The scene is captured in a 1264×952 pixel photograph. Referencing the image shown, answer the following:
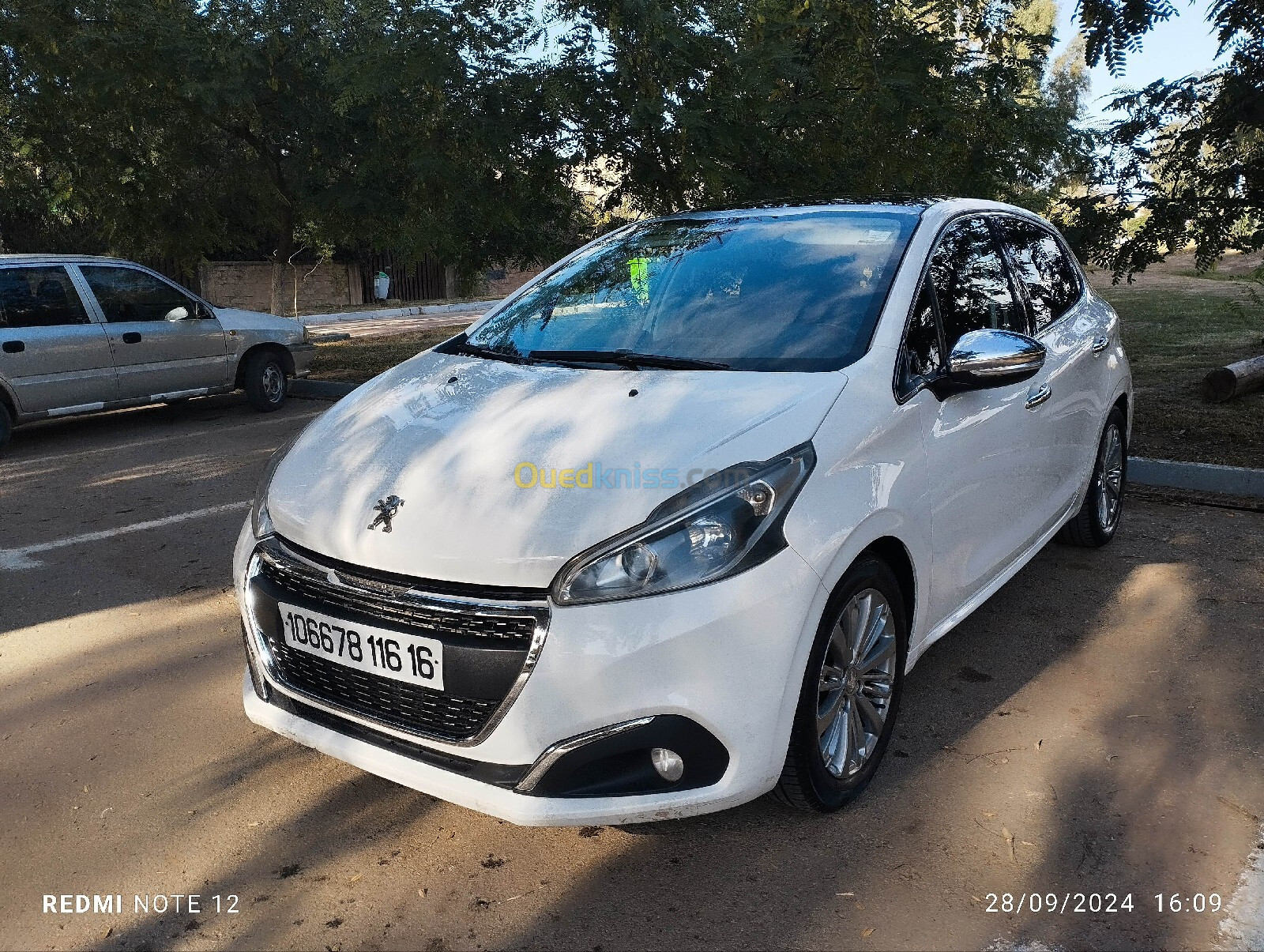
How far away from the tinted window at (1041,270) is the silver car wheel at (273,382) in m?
8.10

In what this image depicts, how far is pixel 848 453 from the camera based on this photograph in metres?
2.84

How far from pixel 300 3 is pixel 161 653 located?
9.02 m

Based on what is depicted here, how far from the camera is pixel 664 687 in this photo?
8.04 feet

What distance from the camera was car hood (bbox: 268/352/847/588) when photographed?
2566 mm

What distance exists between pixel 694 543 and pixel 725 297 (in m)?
1.36

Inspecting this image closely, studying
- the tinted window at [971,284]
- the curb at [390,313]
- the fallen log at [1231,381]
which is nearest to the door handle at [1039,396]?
the tinted window at [971,284]

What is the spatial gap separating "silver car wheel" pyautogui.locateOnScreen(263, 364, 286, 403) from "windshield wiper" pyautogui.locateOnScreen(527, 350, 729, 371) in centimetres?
784

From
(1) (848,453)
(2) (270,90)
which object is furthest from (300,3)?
(1) (848,453)

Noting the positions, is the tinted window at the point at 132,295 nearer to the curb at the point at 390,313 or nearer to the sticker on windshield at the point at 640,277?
the sticker on windshield at the point at 640,277

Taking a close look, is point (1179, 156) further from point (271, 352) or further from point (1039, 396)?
point (271, 352)

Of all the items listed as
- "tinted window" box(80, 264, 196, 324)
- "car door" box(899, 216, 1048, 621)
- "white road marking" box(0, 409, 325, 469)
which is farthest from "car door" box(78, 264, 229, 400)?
"car door" box(899, 216, 1048, 621)

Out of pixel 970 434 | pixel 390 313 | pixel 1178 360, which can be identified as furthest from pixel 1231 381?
pixel 390 313

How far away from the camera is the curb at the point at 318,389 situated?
11.5 metres

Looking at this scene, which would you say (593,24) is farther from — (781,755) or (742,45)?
(781,755)
